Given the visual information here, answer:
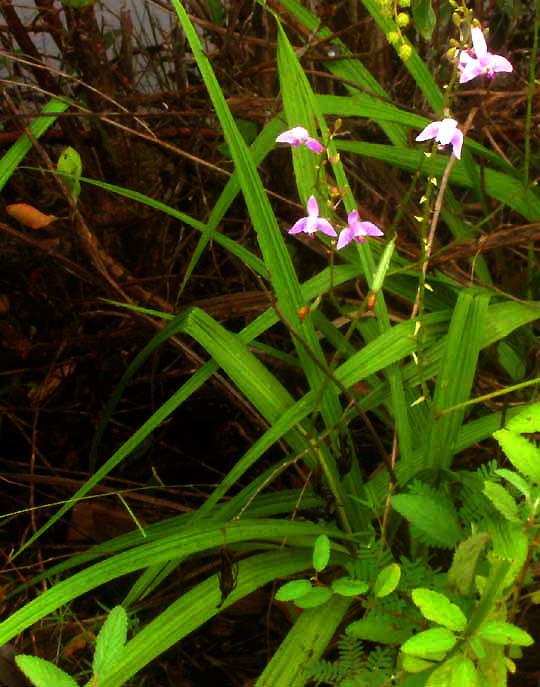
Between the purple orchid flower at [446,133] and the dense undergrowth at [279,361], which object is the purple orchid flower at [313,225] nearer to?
the dense undergrowth at [279,361]

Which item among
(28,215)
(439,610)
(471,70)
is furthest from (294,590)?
(28,215)

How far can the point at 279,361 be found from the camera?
1.81 meters

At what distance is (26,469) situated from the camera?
79.1 inches

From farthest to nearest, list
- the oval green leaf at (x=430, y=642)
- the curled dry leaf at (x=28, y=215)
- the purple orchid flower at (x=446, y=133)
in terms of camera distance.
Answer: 1. the curled dry leaf at (x=28, y=215)
2. the purple orchid flower at (x=446, y=133)
3. the oval green leaf at (x=430, y=642)

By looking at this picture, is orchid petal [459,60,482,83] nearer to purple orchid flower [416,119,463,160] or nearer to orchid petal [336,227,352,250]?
purple orchid flower [416,119,463,160]

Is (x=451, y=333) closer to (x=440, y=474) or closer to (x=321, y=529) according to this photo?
(x=440, y=474)

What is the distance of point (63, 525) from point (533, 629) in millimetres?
1020

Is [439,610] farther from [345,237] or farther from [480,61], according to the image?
[480,61]

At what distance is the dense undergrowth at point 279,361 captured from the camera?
1.21 meters

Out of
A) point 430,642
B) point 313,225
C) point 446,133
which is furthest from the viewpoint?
point 313,225

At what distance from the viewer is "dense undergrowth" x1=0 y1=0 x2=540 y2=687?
121cm

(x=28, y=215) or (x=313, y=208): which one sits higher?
(x=313, y=208)

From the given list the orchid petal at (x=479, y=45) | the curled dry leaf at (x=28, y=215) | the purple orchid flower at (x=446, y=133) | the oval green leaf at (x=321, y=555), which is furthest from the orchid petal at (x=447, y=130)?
the curled dry leaf at (x=28, y=215)

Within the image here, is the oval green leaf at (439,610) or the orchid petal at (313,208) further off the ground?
A: the orchid petal at (313,208)
